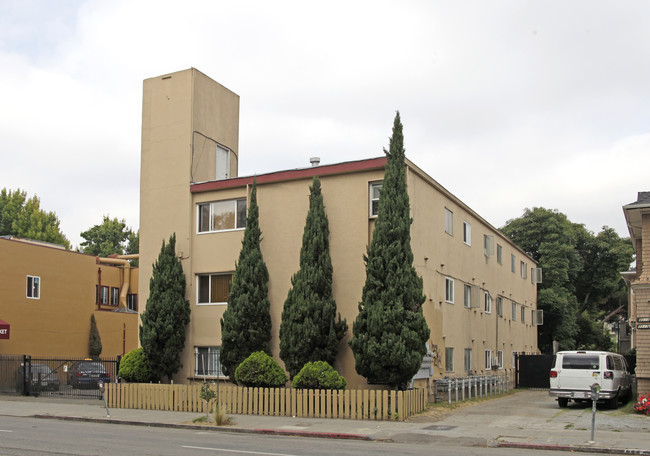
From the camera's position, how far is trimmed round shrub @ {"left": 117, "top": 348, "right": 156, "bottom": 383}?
80.8ft

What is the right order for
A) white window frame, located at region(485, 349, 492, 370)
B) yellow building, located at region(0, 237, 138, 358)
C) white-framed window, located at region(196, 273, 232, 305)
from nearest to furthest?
white-framed window, located at region(196, 273, 232, 305)
white window frame, located at region(485, 349, 492, 370)
yellow building, located at region(0, 237, 138, 358)

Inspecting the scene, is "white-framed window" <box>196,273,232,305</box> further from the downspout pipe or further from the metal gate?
the downspout pipe

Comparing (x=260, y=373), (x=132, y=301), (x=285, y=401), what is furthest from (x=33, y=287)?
(x=285, y=401)

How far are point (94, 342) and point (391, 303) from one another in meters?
25.0

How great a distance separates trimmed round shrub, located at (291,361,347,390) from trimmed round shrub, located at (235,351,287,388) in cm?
101

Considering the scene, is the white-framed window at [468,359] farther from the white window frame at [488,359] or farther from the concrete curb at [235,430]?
the concrete curb at [235,430]

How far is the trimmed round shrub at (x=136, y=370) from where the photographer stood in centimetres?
2464

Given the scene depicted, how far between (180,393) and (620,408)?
13966 mm

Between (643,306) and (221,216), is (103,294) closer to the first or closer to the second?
(221,216)

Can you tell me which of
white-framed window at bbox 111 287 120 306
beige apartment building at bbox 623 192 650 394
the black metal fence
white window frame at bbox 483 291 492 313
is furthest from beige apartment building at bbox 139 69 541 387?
white-framed window at bbox 111 287 120 306

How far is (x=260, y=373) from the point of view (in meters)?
21.2

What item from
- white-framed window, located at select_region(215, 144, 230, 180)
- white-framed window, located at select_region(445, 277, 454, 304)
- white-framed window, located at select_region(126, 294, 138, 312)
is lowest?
white-framed window, located at select_region(126, 294, 138, 312)

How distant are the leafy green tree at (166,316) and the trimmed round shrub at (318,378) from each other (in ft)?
20.5

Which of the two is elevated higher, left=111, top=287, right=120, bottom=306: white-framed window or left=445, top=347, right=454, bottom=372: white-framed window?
left=111, top=287, right=120, bottom=306: white-framed window
